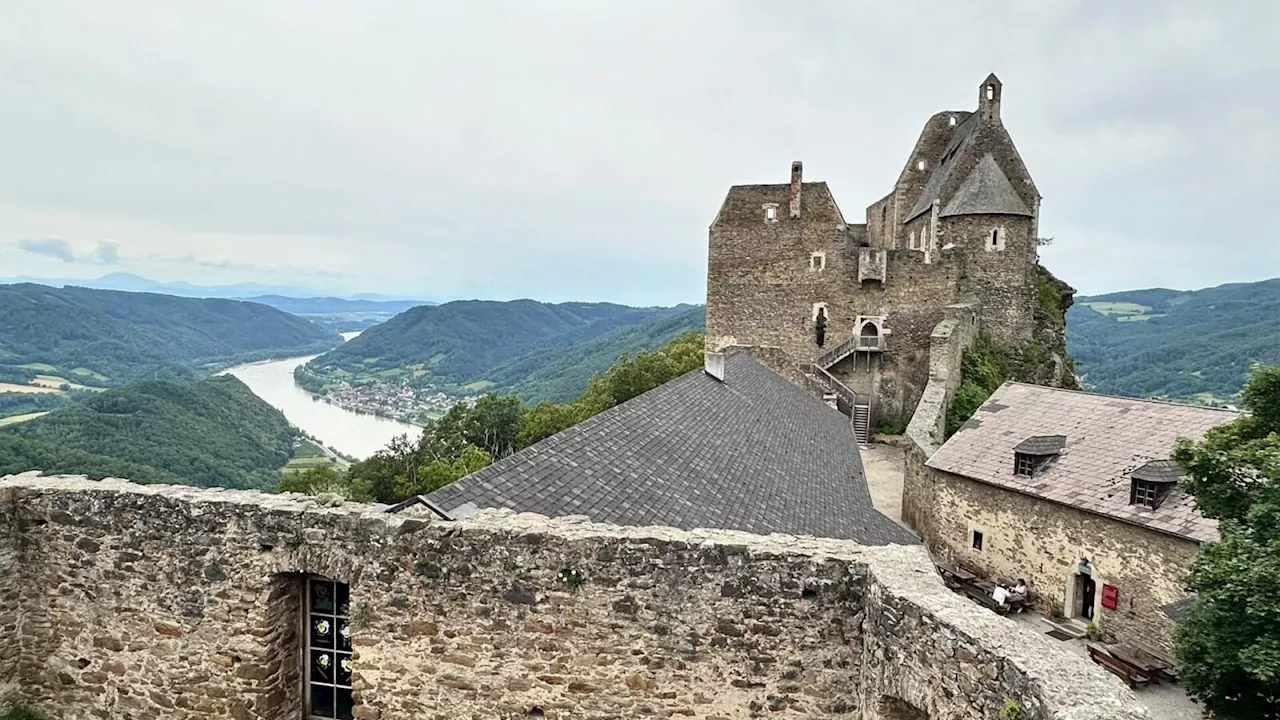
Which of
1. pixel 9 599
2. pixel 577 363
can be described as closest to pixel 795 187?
pixel 9 599

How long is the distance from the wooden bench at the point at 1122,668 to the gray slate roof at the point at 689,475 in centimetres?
583

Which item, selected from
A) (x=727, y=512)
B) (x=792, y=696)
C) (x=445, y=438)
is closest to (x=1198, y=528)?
(x=727, y=512)

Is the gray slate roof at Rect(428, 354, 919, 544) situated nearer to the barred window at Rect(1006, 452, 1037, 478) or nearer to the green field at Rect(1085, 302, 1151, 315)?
the barred window at Rect(1006, 452, 1037, 478)

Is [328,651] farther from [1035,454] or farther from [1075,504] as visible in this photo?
[1035,454]

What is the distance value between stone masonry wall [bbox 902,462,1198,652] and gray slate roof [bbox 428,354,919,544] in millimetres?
5122

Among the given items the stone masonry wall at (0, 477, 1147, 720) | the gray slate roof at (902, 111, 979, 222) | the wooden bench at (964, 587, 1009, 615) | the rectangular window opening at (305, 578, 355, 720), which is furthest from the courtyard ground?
the rectangular window opening at (305, 578, 355, 720)

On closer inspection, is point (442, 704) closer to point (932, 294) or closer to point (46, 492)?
point (46, 492)

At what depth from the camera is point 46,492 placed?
590 centimetres

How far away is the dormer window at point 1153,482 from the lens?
47.7ft

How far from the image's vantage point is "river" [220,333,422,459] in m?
94.7

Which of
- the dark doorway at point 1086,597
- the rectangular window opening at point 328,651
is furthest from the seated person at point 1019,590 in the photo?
the rectangular window opening at point 328,651

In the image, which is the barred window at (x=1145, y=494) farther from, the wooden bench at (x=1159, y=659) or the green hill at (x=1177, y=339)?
the green hill at (x=1177, y=339)

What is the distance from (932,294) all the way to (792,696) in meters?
26.0

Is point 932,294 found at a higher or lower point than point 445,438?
higher
